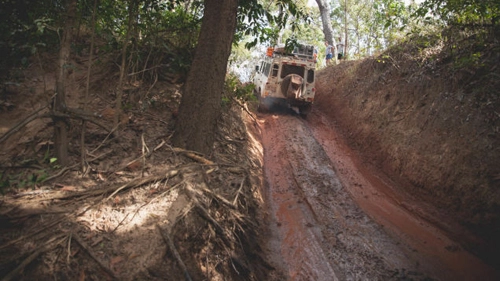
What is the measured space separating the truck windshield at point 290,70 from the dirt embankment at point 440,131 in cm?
276

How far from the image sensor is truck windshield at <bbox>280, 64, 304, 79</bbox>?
11.2 metres

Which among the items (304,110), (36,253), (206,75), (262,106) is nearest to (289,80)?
(304,110)

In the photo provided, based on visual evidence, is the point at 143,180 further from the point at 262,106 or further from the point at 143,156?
the point at 262,106

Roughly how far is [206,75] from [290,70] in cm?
775

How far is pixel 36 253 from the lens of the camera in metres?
2.11

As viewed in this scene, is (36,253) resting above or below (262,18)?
below

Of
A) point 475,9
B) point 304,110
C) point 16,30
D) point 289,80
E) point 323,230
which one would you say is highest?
point 475,9

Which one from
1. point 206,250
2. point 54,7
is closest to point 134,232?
point 206,250

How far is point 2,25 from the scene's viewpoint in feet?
12.1

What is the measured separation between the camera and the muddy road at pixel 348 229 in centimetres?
404

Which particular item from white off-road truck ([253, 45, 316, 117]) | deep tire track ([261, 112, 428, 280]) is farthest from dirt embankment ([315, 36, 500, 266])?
white off-road truck ([253, 45, 316, 117])

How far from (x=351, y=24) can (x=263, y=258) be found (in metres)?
24.5

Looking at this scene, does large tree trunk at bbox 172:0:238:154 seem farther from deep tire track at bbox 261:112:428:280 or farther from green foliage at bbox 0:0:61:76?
deep tire track at bbox 261:112:428:280

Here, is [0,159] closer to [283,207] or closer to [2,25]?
[2,25]
